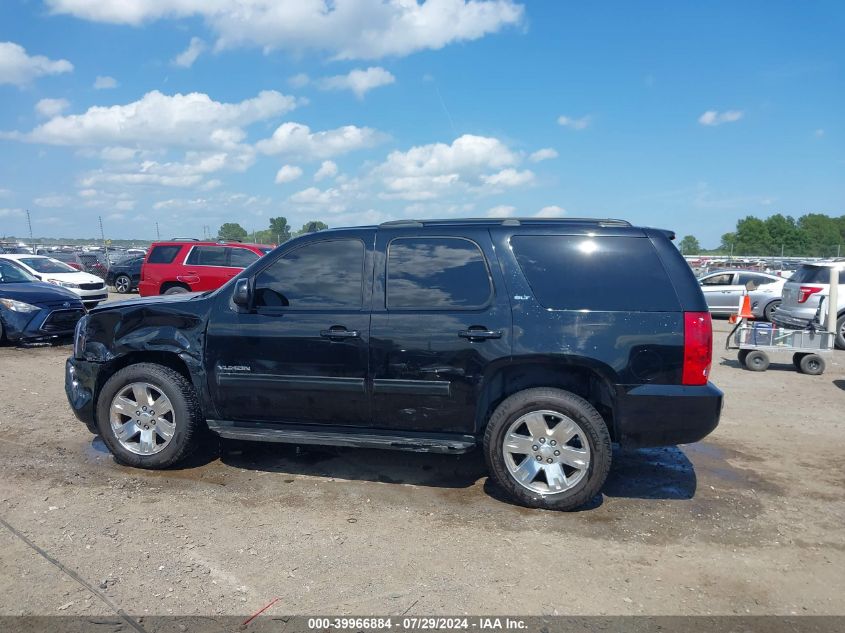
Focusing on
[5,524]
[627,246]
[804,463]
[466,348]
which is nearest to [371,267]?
[466,348]

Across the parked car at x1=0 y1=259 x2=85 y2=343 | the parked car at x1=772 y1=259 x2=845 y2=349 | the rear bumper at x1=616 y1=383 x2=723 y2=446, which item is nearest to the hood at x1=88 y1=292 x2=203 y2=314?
the rear bumper at x1=616 y1=383 x2=723 y2=446

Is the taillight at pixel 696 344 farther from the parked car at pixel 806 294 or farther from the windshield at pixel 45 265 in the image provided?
the windshield at pixel 45 265

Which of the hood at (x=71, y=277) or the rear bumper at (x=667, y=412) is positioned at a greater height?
the hood at (x=71, y=277)

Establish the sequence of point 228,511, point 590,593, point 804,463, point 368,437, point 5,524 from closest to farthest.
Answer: point 590,593
point 5,524
point 228,511
point 368,437
point 804,463

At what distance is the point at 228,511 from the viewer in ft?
13.8

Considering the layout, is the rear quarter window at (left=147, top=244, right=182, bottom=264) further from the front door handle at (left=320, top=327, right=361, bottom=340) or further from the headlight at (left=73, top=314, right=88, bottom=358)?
the front door handle at (left=320, top=327, right=361, bottom=340)

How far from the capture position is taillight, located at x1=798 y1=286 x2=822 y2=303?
10.9 metres

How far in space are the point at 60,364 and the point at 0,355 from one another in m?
1.63

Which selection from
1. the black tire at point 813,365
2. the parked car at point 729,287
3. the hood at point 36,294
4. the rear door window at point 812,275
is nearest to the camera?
the black tire at point 813,365

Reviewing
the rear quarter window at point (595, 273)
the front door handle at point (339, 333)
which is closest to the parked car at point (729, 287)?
the rear quarter window at point (595, 273)

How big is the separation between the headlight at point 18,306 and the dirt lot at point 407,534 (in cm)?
585

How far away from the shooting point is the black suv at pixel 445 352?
162 inches

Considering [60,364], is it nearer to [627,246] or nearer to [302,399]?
[302,399]

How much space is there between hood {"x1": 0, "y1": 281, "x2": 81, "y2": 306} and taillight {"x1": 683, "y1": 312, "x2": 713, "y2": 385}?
10.6 meters
